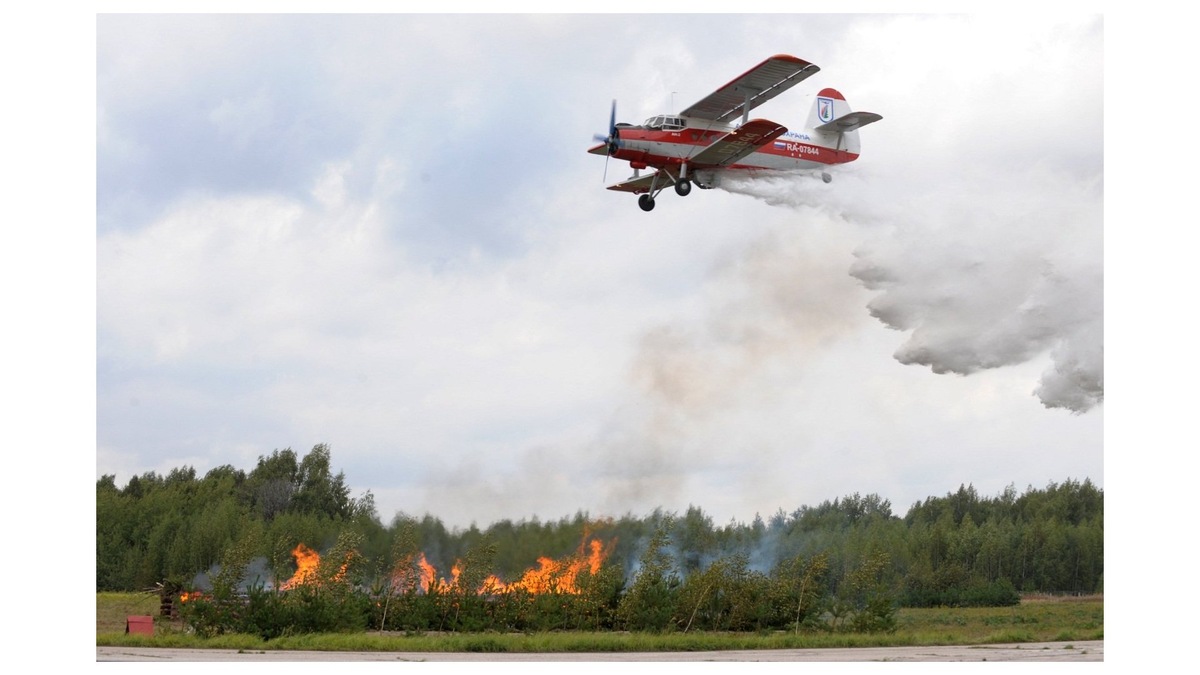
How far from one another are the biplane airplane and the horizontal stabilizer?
9.30ft

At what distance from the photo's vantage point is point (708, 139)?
41812 mm

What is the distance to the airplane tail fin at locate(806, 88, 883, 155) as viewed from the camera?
149 feet

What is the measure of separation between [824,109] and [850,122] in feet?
9.75

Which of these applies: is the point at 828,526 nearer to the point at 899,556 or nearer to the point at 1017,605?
the point at 899,556

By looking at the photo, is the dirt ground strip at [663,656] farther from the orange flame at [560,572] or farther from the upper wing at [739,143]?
the upper wing at [739,143]

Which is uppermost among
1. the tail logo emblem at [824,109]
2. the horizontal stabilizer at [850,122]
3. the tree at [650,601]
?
the tail logo emblem at [824,109]

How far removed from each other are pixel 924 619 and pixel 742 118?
17.7m

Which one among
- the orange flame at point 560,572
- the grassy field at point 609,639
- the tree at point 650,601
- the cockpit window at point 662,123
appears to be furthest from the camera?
the cockpit window at point 662,123

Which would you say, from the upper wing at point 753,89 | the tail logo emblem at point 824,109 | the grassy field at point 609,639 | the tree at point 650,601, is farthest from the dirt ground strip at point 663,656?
the tail logo emblem at point 824,109

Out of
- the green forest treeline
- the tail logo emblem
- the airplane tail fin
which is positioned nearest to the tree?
the green forest treeline

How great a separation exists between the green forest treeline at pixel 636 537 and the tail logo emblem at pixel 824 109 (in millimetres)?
15158

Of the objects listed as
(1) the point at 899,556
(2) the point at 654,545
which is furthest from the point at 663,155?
(1) the point at 899,556

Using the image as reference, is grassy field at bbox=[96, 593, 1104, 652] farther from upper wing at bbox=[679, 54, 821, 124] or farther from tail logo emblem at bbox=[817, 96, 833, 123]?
tail logo emblem at bbox=[817, 96, 833, 123]

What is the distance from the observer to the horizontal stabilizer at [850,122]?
44.8m
